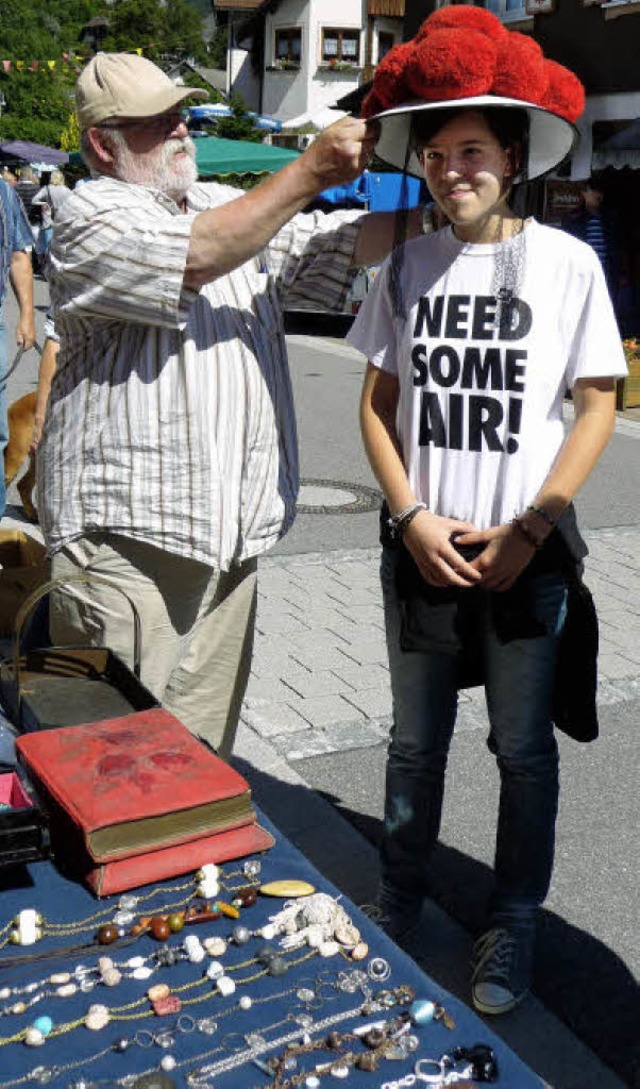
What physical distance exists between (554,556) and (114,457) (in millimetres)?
903

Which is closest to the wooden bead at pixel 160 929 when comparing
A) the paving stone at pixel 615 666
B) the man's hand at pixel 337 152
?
the man's hand at pixel 337 152

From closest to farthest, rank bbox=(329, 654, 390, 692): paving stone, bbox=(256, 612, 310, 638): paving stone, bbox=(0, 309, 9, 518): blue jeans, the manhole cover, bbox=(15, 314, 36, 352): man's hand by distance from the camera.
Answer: bbox=(329, 654, 390, 692): paving stone < bbox=(256, 612, 310, 638): paving stone < bbox=(0, 309, 9, 518): blue jeans < bbox=(15, 314, 36, 352): man's hand < the manhole cover

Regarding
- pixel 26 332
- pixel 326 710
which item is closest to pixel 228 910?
pixel 326 710

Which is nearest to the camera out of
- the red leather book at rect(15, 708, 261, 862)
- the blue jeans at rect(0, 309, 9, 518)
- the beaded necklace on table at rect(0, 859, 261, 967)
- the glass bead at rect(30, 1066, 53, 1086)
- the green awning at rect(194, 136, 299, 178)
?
the glass bead at rect(30, 1066, 53, 1086)

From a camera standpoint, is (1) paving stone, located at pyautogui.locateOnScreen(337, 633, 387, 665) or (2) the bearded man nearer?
(2) the bearded man

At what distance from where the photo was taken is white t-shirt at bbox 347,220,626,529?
2350 mm

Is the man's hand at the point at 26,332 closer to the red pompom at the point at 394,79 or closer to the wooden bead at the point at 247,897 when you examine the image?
the red pompom at the point at 394,79

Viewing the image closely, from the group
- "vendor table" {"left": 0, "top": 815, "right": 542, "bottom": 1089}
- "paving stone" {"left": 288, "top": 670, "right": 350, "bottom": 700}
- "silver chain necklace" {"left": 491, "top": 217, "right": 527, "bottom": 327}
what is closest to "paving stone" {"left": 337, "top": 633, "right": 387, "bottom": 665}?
"paving stone" {"left": 288, "top": 670, "right": 350, "bottom": 700}

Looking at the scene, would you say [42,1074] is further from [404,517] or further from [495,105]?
[495,105]

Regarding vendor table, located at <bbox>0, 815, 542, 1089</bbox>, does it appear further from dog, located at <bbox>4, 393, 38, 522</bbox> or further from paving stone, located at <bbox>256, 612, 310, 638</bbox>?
dog, located at <bbox>4, 393, 38, 522</bbox>

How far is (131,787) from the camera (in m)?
1.70

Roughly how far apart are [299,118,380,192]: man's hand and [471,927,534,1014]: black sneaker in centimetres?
164

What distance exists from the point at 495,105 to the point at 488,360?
0.47 meters

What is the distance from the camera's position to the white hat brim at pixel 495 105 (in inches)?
85.0
